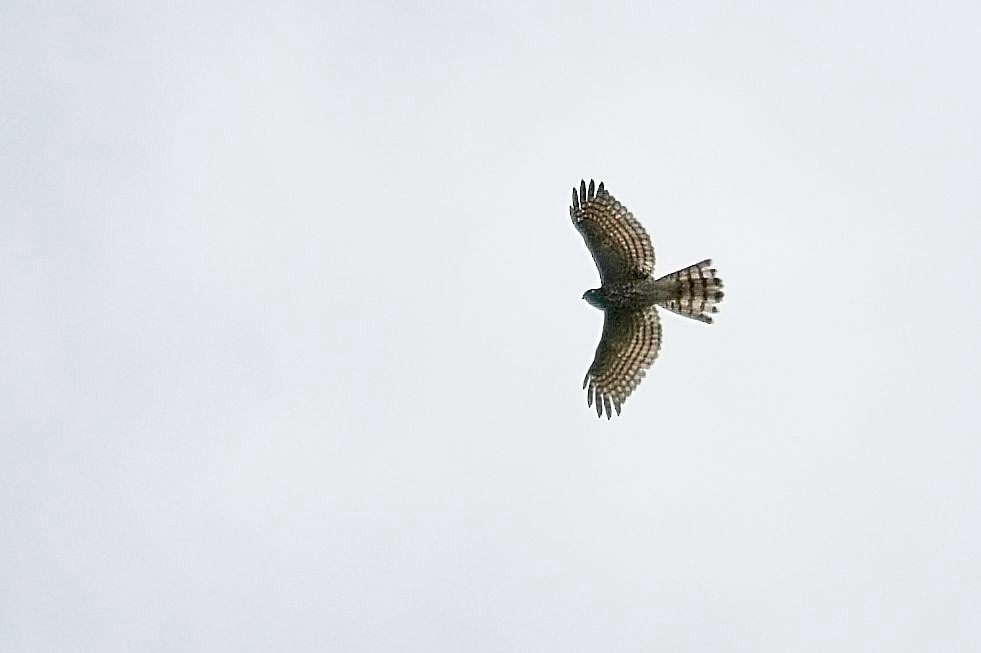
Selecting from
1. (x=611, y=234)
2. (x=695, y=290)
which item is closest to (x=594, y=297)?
(x=611, y=234)

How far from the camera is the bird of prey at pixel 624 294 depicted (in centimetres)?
3544

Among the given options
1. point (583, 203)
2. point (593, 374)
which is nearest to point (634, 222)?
point (583, 203)

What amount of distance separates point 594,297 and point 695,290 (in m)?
2.53

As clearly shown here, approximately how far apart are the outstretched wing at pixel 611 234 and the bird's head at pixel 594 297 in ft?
1.25

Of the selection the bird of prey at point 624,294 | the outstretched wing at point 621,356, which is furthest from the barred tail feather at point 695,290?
the outstretched wing at point 621,356

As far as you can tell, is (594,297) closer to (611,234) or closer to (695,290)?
(611,234)

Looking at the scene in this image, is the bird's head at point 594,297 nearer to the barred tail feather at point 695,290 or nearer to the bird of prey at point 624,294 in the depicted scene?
the bird of prey at point 624,294

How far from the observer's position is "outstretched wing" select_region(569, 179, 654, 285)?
36094 millimetres

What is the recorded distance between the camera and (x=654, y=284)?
35.9 meters

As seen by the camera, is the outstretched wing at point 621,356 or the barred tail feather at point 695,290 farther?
the outstretched wing at point 621,356

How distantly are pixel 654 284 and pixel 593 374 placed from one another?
272 cm

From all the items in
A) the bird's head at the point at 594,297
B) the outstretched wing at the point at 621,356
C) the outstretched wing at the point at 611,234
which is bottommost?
the outstretched wing at the point at 621,356

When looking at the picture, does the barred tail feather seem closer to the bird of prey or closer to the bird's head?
the bird of prey

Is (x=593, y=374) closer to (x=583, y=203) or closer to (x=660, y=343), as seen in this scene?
(x=660, y=343)
